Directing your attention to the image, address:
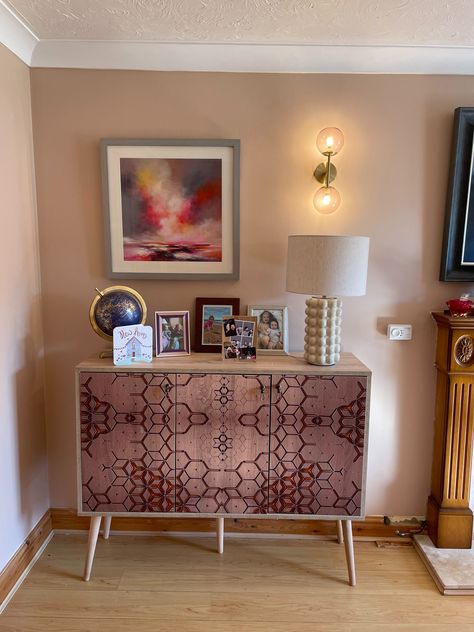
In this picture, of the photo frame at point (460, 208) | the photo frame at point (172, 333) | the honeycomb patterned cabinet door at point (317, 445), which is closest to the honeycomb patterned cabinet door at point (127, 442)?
the photo frame at point (172, 333)

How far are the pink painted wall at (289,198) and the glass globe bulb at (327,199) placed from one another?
0.06 m

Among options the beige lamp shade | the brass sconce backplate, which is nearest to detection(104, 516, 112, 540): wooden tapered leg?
the beige lamp shade

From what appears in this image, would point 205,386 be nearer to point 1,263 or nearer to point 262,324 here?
point 262,324

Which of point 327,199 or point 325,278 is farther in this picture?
point 327,199

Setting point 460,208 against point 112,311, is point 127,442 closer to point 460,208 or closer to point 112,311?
point 112,311

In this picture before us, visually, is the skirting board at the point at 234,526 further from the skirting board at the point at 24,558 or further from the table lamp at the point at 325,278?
the table lamp at the point at 325,278

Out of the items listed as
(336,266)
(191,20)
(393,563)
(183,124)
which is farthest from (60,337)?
(393,563)

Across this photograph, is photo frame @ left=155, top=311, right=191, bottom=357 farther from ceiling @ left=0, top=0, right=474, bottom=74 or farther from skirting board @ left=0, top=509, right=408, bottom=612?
ceiling @ left=0, top=0, right=474, bottom=74

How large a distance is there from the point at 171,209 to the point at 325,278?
86 cm

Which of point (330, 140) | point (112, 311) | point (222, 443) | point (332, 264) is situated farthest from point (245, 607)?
point (330, 140)

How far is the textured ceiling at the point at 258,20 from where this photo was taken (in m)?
1.73

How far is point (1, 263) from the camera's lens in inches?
75.2

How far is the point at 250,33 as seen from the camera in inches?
77.2

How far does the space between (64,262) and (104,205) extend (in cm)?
37
